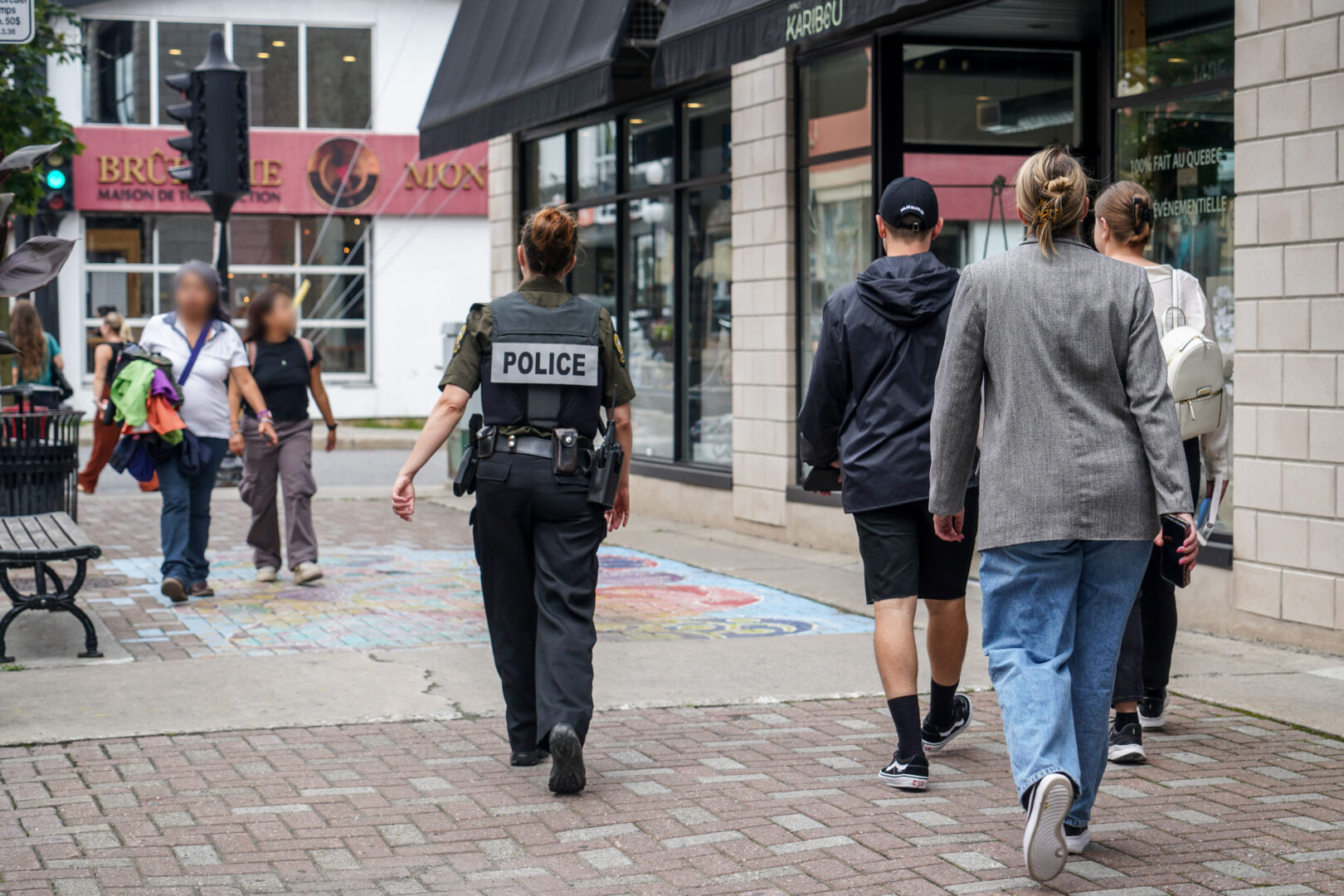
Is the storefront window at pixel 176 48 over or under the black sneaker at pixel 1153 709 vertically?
over

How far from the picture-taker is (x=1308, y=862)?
4.30 meters

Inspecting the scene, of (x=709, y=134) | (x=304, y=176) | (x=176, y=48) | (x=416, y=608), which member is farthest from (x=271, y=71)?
(x=416, y=608)

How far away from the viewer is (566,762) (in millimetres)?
4922

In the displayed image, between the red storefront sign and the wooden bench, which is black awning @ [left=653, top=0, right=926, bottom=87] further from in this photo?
the red storefront sign

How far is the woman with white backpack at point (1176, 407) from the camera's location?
5379mm

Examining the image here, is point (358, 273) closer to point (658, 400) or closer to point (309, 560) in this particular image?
point (658, 400)

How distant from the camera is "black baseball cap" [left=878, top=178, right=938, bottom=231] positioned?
204 inches

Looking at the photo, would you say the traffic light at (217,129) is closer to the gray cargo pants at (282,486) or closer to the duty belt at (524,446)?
the gray cargo pants at (282,486)

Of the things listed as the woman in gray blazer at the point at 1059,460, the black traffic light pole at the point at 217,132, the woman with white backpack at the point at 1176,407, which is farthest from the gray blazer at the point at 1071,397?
the black traffic light pole at the point at 217,132

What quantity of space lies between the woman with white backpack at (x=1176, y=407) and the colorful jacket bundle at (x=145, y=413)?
17.2 ft

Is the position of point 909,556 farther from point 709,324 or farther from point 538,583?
point 709,324

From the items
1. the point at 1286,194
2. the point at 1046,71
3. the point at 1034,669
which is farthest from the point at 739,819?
the point at 1046,71

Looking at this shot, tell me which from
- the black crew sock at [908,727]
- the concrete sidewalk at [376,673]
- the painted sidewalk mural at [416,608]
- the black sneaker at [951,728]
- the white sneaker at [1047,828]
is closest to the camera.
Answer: the white sneaker at [1047,828]

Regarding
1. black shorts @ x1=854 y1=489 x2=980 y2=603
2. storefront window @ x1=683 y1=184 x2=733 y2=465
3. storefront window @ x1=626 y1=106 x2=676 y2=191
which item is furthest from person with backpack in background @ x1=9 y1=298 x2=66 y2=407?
black shorts @ x1=854 y1=489 x2=980 y2=603
